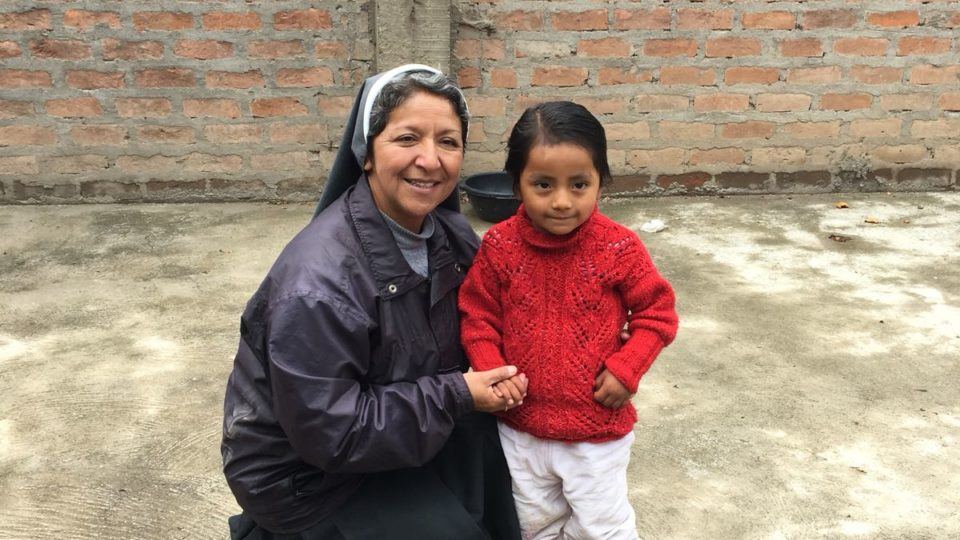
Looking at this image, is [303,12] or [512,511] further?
[303,12]

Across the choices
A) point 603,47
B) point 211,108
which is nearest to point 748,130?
point 603,47

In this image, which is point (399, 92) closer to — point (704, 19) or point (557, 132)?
point (557, 132)

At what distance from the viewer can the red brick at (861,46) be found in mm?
5477

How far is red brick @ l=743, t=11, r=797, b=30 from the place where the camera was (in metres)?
5.40

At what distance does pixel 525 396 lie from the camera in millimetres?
1974

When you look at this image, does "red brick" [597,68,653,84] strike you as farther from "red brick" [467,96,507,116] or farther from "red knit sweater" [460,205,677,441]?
"red knit sweater" [460,205,677,441]

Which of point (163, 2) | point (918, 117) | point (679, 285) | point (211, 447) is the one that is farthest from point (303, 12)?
point (918, 117)

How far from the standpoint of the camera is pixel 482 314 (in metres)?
1.98

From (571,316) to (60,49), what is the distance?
15.2 feet

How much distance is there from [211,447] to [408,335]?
1.35 metres

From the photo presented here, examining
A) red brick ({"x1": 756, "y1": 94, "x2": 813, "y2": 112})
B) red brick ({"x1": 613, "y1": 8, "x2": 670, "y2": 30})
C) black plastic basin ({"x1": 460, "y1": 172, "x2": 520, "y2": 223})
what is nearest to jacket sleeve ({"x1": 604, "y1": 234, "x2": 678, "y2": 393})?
black plastic basin ({"x1": 460, "y1": 172, "x2": 520, "y2": 223})

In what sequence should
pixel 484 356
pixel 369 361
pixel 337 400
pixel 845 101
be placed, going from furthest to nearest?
pixel 845 101 < pixel 484 356 < pixel 369 361 < pixel 337 400

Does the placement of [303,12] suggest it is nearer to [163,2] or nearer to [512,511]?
[163,2]

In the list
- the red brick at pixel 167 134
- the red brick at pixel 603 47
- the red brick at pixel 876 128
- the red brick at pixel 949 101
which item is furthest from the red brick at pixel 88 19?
the red brick at pixel 949 101
